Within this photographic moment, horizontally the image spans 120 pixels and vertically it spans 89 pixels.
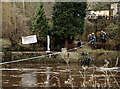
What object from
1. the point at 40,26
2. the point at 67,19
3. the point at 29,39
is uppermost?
the point at 67,19

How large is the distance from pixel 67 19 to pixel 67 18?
83 mm

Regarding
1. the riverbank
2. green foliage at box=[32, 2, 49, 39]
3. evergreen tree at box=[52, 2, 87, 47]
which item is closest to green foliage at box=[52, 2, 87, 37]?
evergreen tree at box=[52, 2, 87, 47]

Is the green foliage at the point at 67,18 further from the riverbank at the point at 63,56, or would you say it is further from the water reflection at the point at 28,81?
the water reflection at the point at 28,81

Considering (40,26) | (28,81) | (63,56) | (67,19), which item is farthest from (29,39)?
(28,81)

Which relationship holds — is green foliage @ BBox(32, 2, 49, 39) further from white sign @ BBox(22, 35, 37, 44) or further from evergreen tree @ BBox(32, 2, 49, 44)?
white sign @ BBox(22, 35, 37, 44)

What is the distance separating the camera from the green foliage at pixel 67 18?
2097 centimetres

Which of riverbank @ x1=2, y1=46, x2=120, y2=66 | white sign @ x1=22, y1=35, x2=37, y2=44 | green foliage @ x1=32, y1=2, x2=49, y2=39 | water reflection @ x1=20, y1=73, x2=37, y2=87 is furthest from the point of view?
white sign @ x1=22, y1=35, x2=37, y2=44

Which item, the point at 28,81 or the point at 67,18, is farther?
the point at 67,18

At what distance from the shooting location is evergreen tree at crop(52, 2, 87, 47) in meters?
21.0

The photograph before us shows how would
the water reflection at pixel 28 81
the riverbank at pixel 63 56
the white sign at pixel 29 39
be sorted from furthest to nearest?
the white sign at pixel 29 39 → the riverbank at pixel 63 56 → the water reflection at pixel 28 81

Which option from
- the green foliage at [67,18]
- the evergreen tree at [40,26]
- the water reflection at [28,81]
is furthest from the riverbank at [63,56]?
the water reflection at [28,81]

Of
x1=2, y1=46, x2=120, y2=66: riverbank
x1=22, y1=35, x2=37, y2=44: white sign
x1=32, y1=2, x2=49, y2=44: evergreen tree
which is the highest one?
x1=32, y1=2, x2=49, y2=44: evergreen tree

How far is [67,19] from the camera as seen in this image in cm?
2097

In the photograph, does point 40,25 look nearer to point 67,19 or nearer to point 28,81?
point 67,19
